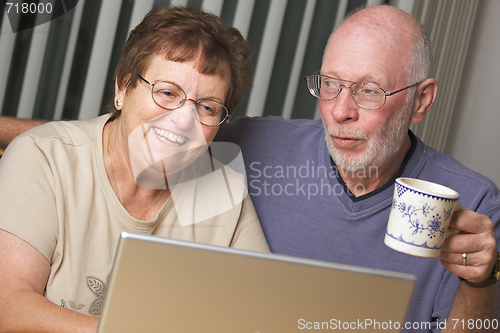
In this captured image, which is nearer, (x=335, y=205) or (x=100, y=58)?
(x=335, y=205)

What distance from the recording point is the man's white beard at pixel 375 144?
55.0 inches

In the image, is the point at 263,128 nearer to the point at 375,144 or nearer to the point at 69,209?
the point at 375,144

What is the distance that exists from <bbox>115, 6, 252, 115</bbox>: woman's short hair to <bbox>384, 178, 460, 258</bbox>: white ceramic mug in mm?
628

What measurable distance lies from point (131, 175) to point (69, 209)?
8.1 inches

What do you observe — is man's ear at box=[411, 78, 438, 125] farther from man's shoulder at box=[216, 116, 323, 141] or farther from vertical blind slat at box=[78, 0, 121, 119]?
vertical blind slat at box=[78, 0, 121, 119]

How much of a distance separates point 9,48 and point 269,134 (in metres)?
1.07

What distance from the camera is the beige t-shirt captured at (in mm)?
1041

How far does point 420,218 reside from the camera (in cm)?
82

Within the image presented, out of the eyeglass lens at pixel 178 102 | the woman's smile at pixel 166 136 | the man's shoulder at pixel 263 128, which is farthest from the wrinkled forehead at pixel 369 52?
the woman's smile at pixel 166 136

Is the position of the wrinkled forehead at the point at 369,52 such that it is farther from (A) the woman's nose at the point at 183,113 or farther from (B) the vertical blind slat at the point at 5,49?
(B) the vertical blind slat at the point at 5,49

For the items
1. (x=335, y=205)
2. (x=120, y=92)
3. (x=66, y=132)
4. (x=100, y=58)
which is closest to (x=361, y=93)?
(x=335, y=205)

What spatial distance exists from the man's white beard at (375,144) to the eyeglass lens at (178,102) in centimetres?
40

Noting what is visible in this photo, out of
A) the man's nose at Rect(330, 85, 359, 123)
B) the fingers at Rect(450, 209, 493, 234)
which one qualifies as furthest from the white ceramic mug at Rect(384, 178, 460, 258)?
the man's nose at Rect(330, 85, 359, 123)

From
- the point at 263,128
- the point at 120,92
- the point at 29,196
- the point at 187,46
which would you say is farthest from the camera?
the point at 263,128
